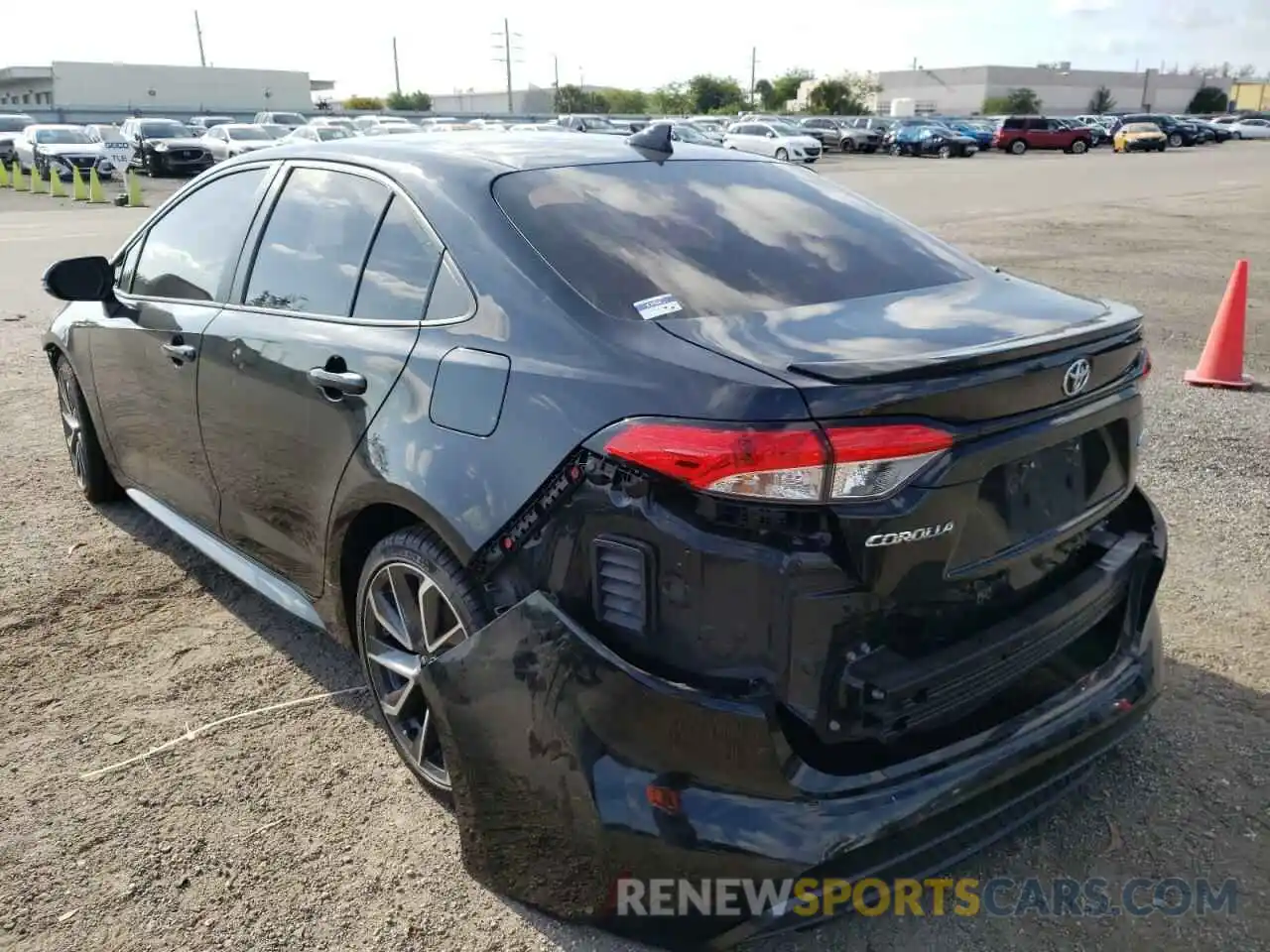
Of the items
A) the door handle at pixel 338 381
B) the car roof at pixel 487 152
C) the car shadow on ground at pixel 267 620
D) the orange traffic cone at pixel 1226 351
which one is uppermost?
the car roof at pixel 487 152

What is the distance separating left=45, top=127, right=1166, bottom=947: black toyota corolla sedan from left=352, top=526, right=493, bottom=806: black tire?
1 cm

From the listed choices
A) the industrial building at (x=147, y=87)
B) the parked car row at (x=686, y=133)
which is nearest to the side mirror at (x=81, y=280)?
the parked car row at (x=686, y=133)

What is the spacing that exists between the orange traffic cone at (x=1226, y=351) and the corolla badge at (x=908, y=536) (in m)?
6.09

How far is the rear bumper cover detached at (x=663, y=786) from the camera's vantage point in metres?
2.04

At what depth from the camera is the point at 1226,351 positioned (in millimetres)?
7176

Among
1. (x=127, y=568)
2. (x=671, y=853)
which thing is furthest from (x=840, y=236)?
(x=127, y=568)

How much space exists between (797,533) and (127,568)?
3486 millimetres

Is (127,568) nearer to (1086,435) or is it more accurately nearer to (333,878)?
(333,878)

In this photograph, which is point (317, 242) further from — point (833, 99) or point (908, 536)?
point (833, 99)

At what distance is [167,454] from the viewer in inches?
156

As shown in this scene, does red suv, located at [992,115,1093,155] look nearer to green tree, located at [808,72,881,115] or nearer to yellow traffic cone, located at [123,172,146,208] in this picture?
green tree, located at [808,72,881,115]

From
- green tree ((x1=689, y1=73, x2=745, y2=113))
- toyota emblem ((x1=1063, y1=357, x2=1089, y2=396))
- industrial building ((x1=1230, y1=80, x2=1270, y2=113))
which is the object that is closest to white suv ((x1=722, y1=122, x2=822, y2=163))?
toyota emblem ((x1=1063, y1=357, x2=1089, y2=396))

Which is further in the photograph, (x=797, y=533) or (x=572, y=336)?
(x=572, y=336)

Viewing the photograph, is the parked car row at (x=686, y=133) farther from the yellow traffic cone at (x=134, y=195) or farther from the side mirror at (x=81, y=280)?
the side mirror at (x=81, y=280)
